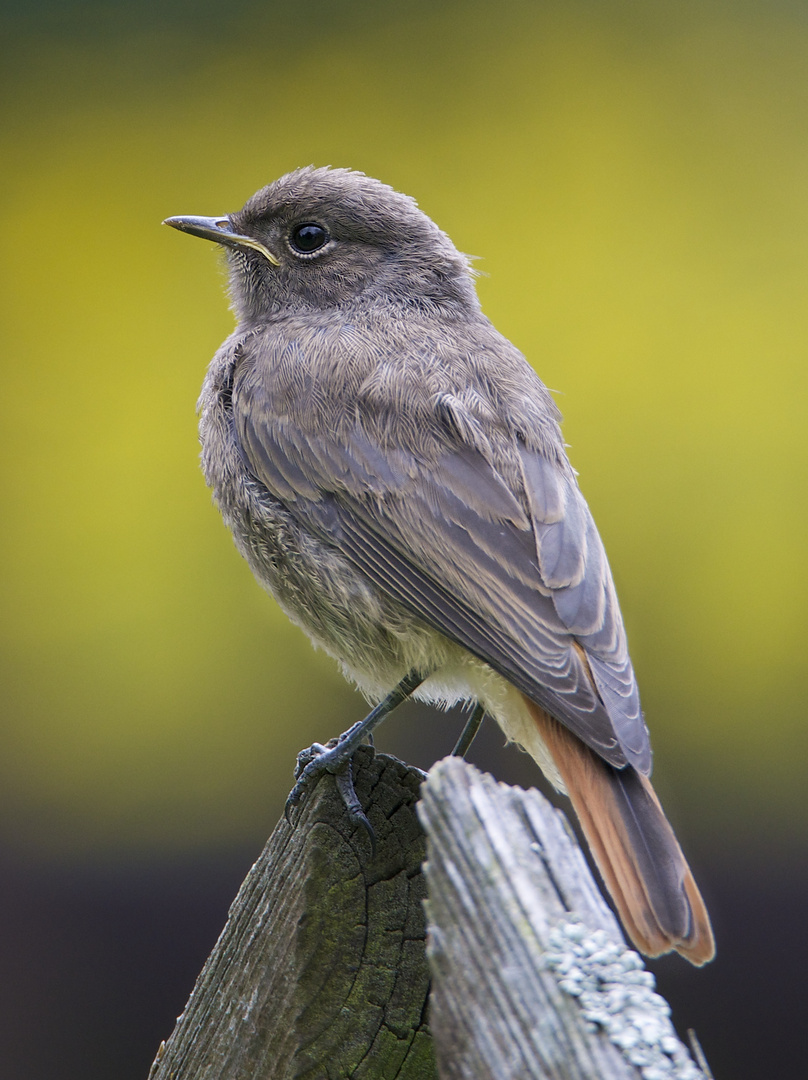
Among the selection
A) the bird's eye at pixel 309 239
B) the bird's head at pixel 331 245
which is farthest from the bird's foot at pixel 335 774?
the bird's eye at pixel 309 239

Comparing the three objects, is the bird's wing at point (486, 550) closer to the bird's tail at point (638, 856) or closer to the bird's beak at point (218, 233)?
the bird's tail at point (638, 856)

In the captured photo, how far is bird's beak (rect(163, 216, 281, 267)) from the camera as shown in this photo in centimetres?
369

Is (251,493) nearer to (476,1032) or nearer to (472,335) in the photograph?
(472,335)

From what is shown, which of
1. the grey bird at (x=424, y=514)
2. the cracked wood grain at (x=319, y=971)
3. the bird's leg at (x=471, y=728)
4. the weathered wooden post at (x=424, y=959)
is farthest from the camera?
the bird's leg at (x=471, y=728)

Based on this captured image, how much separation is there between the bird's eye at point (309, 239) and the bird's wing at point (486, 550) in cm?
75

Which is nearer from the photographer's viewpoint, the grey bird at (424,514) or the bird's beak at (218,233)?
the grey bird at (424,514)

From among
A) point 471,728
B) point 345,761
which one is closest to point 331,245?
point 471,728

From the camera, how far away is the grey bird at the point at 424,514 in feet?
8.21

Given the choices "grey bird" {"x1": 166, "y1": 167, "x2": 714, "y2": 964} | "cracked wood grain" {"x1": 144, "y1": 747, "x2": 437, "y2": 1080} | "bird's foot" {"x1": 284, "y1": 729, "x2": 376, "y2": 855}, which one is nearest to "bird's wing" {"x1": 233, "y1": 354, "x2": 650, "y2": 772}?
"grey bird" {"x1": 166, "y1": 167, "x2": 714, "y2": 964}

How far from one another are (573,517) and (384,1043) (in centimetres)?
141

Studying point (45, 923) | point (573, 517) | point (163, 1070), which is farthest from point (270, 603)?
point (163, 1070)

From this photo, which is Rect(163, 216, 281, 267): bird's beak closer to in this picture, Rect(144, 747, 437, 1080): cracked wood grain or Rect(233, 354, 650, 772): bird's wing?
Rect(233, 354, 650, 772): bird's wing

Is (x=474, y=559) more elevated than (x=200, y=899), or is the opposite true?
(x=474, y=559)

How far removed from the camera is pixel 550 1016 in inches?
47.6
